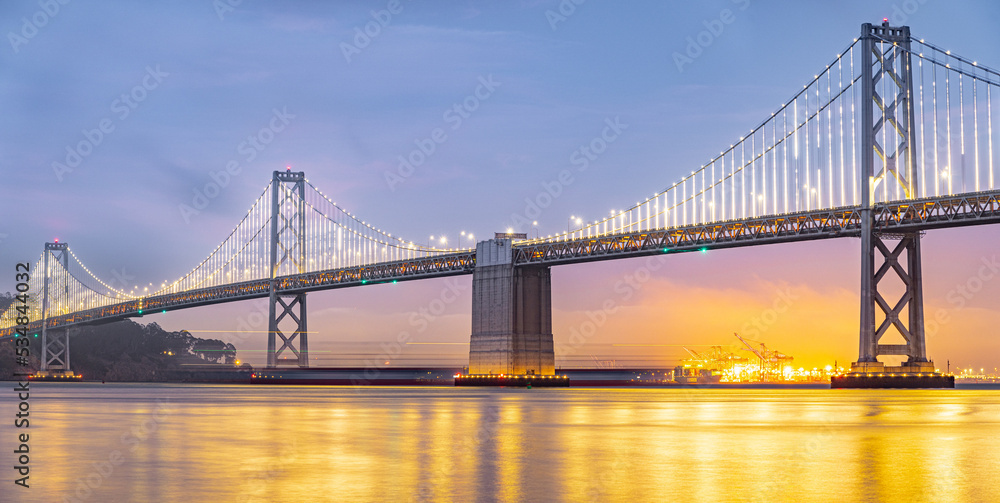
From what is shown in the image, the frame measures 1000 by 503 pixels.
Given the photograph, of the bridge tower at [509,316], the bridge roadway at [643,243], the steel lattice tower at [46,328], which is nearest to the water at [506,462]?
the bridge roadway at [643,243]

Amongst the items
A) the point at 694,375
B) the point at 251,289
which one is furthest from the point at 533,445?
the point at 694,375

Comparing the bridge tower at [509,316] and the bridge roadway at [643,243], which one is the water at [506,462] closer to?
the bridge roadway at [643,243]

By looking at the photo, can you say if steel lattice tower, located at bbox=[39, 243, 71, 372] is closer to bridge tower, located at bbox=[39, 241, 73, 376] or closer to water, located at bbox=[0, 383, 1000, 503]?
bridge tower, located at bbox=[39, 241, 73, 376]

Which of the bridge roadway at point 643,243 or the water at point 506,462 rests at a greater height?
the bridge roadway at point 643,243

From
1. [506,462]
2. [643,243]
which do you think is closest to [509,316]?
[643,243]

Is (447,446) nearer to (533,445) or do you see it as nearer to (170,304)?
(533,445)
